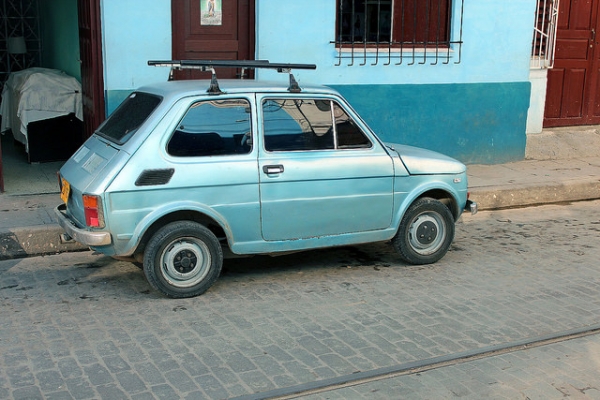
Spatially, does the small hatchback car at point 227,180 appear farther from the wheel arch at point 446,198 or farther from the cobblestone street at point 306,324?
the cobblestone street at point 306,324

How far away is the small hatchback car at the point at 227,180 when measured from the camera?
5578 mm

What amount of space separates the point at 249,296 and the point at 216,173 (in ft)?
3.28

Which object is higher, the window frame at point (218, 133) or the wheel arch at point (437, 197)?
the window frame at point (218, 133)

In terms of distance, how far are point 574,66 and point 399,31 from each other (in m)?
3.49

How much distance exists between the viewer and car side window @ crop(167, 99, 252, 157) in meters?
5.74

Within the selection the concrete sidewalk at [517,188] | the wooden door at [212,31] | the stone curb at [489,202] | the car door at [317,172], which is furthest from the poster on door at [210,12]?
the car door at [317,172]

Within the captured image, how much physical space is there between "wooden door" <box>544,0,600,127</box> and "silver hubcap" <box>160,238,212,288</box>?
25.6ft

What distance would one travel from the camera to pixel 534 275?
6605 mm

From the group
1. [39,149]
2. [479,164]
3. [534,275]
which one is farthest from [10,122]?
[534,275]

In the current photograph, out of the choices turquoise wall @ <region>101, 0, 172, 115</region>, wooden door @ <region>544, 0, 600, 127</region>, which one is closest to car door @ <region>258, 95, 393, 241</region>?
turquoise wall @ <region>101, 0, 172, 115</region>

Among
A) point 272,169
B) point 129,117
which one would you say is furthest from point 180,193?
point 129,117

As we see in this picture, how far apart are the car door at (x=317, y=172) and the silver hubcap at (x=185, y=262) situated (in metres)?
0.53

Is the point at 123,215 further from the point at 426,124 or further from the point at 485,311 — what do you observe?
the point at 426,124

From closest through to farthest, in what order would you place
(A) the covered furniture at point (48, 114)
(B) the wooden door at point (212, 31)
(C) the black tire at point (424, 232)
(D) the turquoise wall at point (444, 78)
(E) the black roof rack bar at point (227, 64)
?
(E) the black roof rack bar at point (227, 64) < (C) the black tire at point (424, 232) < (B) the wooden door at point (212, 31) < (D) the turquoise wall at point (444, 78) < (A) the covered furniture at point (48, 114)
